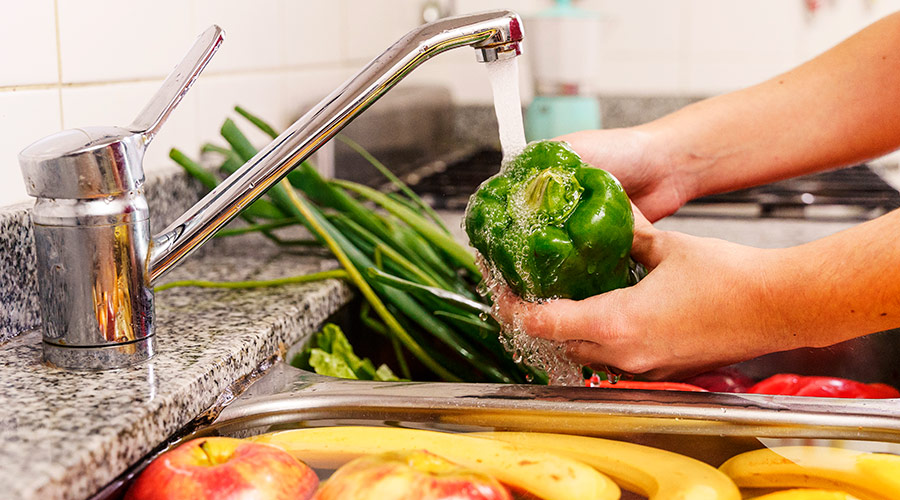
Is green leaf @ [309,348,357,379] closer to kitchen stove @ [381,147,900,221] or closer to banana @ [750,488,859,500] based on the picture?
banana @ [750,488,859,500]

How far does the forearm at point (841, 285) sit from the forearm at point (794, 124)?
1.20ft

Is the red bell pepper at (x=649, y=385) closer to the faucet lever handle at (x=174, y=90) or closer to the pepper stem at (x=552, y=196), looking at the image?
the pepper stem at (x=552, y=196)

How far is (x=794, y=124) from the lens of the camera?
1.05 meters

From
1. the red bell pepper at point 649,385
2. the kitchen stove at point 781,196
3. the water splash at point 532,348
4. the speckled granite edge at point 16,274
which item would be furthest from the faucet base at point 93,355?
the kitchen stove at point 781,196

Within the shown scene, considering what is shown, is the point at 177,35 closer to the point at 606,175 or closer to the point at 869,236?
the point at 606,175

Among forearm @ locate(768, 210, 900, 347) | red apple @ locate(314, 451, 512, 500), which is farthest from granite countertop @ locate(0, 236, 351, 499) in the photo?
forearm @ locate(768, 210, 900, 347)

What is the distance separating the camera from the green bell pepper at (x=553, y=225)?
28.9 inches

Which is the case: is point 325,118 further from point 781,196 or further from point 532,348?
point 781,196

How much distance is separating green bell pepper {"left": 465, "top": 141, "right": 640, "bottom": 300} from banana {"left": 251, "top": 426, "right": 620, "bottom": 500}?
0.18 metres

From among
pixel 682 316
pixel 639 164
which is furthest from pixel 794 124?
pixel 682 316

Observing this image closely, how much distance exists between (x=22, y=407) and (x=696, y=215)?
3.80ft

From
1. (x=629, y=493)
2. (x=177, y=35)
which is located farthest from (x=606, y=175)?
(x=177, y=35)

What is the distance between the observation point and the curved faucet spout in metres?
0.68

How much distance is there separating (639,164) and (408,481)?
0.62 m
